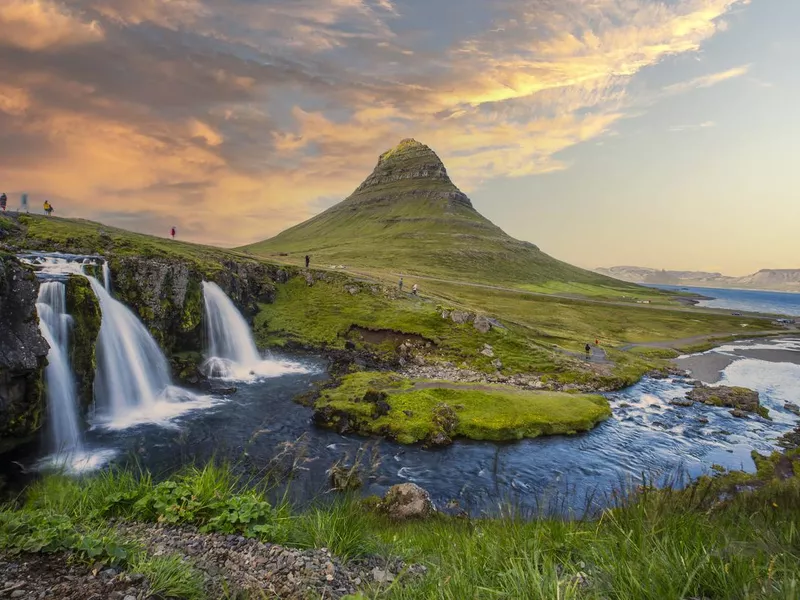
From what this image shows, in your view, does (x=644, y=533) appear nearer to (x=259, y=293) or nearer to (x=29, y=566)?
(x=29, y=566)

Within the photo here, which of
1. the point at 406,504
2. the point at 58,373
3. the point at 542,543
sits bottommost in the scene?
the point at 406,504

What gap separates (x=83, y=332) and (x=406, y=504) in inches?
1071

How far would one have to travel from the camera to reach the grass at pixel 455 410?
97.2ft

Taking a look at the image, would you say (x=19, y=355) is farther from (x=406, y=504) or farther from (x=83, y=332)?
(x=406, y=504)

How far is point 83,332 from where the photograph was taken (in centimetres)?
2962

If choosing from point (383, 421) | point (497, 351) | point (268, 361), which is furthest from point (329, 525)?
point (497, 351)

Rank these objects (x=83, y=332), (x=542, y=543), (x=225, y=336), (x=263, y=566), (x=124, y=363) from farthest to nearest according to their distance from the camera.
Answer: (x=225, y=336)
(x=124, y=363)
(x=83, y=332)
(x=263, y=566)
(x=542, y=543)

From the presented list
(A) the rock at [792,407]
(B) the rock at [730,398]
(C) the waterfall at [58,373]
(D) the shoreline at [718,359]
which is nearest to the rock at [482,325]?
(B) the rock at [730,398]

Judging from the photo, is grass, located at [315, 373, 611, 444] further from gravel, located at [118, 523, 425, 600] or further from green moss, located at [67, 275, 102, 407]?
gravel, located at [118, 523, 425, 600]

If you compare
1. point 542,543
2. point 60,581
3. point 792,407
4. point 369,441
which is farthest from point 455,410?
point 792,407

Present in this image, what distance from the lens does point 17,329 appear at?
22641 mm

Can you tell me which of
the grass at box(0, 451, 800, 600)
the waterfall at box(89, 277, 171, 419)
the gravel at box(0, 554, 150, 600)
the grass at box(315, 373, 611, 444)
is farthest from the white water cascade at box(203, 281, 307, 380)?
the gravel at box(0, 554, 150, 600)

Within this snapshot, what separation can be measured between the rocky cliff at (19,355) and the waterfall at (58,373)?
6.20 feet

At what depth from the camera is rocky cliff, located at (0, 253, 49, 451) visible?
71.2 feet
